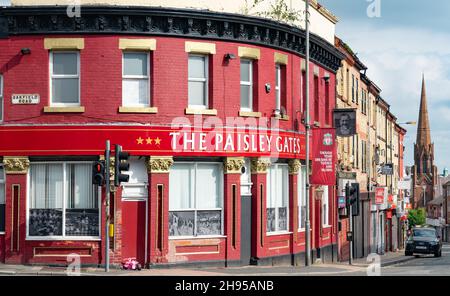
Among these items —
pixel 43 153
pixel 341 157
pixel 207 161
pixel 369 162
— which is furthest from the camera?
pixel 369 162

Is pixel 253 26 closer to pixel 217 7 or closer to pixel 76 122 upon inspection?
pixel 217 7

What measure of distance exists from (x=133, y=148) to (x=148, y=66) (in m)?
2.85

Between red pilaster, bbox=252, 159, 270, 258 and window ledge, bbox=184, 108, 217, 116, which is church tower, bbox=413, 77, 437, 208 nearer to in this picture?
red pilaster, bbox=252, 159, 270, 258

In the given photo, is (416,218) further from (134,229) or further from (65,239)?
(65,239)

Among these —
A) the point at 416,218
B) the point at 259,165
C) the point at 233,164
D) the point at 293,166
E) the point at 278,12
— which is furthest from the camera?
the point at 416,218

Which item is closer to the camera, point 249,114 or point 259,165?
point 249,114

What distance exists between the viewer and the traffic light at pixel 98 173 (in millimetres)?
21438

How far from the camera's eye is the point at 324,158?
31125 mm

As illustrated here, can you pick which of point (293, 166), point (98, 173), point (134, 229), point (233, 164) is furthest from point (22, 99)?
point (293, 166)

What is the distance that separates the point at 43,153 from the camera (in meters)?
24.8

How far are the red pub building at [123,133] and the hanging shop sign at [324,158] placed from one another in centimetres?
536

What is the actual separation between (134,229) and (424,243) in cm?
2987

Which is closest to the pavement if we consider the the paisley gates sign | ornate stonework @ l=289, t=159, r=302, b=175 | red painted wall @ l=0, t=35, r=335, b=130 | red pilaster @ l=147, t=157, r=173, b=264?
red pilaster @ l=147, t=157, r=173, b=264

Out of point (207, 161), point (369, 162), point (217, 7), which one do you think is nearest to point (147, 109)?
point (207, 161)
